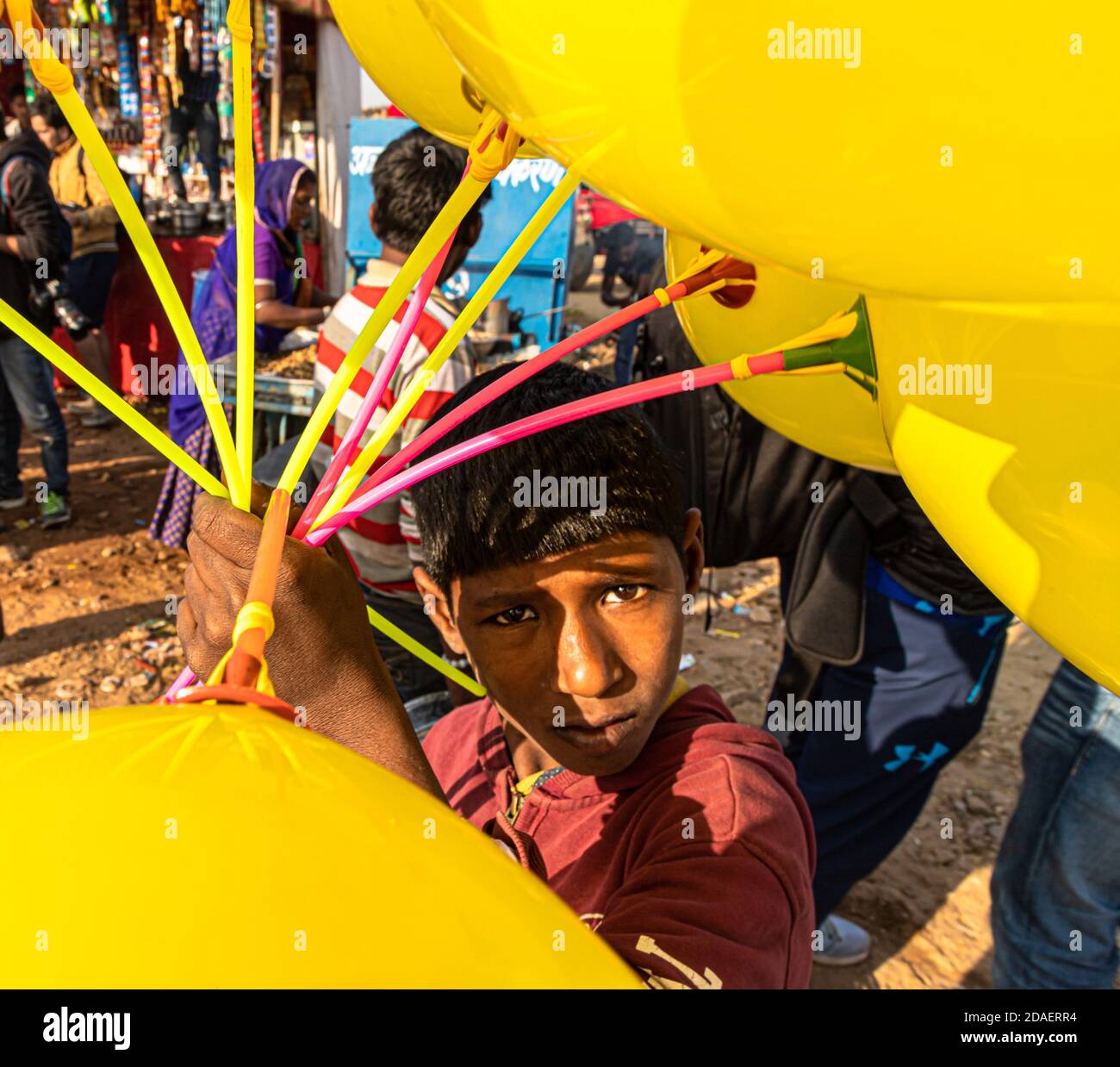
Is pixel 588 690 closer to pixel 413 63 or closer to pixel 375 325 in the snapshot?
pixel 375 325

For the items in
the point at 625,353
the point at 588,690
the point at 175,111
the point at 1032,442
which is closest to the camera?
the point at 1032,442

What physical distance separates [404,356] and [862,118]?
1.86 m

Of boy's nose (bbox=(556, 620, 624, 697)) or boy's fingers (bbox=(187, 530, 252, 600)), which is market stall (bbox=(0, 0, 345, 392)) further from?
boy's fingers (bbox=(187, 530, 252, 600))

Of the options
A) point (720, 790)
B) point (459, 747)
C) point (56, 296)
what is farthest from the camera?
point (56, 296)

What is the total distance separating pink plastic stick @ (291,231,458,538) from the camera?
2.52ft

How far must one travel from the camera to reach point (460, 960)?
1.44 ft

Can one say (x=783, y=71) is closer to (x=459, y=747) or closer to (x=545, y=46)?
(x=545, y=46)

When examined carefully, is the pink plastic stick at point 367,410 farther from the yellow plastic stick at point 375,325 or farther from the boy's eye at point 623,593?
the boy's eye at point 623,593

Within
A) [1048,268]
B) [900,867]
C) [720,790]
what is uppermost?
[1048,268]

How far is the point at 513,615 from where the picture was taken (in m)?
1.09

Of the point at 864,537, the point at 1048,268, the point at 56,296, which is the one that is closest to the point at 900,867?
the point at 864,537

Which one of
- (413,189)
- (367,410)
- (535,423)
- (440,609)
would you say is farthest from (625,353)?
(535,423)

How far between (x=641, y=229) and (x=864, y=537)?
24.2ft

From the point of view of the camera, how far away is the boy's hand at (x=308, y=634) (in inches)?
28.1
